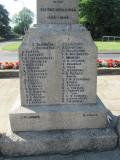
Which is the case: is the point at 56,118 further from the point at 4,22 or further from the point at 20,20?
the point at 20,20

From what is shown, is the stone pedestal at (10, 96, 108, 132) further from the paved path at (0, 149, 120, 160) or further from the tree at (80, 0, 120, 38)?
the tree at (80, 0, 120, 38)

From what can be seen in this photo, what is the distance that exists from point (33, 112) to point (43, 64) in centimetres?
76

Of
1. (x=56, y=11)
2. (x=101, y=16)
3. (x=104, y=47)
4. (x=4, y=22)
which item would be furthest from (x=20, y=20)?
(x=56, y=11)

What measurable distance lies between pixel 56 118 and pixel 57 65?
→ 0.83 meters

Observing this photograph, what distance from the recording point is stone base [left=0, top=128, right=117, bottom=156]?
4477 millimetres

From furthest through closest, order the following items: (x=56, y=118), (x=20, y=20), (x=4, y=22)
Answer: (x=20, y=20), (x=4, y=22), (x=56, y=118)

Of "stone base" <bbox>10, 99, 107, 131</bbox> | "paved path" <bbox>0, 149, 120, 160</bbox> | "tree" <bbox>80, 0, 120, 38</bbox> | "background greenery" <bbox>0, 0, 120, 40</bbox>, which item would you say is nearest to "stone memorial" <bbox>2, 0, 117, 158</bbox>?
"stone base" <bbox>10, 99, 107, 131</bbox>

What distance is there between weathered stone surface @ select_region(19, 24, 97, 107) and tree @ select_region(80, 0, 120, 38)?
4782cm

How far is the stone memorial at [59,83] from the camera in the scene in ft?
15.5

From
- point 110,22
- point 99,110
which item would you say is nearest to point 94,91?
point 99,110

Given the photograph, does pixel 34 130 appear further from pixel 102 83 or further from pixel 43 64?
pixel 102 83

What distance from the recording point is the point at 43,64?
4820 mm

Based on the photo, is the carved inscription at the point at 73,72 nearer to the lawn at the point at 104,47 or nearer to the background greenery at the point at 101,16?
the lawn at the point at 104,47

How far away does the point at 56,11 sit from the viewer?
4945 millimetres
